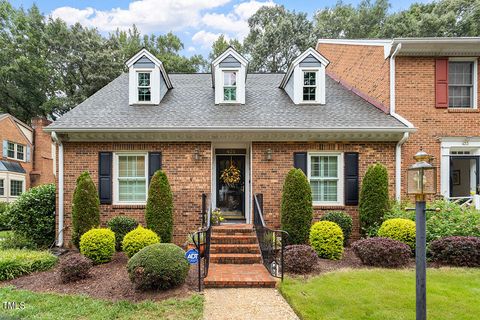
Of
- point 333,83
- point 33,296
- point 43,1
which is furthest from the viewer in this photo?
point 43,1

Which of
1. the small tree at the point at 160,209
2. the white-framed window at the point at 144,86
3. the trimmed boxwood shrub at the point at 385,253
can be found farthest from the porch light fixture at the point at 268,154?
the white-framed window at the point at 144,86

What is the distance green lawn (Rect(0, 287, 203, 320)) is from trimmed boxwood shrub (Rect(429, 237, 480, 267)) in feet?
18.0

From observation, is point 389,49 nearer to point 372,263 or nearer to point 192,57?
point 372,263

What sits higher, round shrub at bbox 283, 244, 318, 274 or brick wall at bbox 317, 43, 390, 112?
brick wall at bbox 317, 43, 390, 112

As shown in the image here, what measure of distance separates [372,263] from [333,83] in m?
7.55

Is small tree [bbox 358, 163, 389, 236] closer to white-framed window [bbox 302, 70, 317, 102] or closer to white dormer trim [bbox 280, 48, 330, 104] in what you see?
white dormer trim [bbox 280, 48, 330, 104]

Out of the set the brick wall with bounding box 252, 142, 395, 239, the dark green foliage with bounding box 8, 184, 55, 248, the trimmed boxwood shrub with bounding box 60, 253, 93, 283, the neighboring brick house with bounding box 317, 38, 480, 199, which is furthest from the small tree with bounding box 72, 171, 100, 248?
the neighboring brick house with bounding box 317, 38, 480, 199

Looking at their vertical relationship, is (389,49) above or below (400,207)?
above

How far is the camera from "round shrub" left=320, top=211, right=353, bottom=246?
337 inches

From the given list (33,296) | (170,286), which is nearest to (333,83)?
(170,286)

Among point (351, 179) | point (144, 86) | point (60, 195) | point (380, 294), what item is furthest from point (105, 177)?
point (380, 294)

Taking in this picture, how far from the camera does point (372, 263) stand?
7.02 metres

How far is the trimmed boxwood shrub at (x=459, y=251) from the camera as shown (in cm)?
687

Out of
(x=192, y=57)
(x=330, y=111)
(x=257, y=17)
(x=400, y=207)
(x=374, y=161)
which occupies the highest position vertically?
(x=257, y=17)
